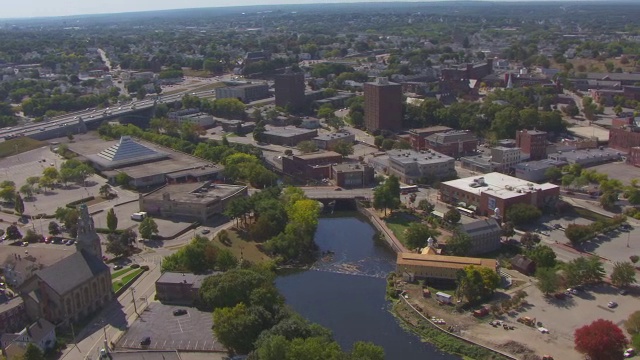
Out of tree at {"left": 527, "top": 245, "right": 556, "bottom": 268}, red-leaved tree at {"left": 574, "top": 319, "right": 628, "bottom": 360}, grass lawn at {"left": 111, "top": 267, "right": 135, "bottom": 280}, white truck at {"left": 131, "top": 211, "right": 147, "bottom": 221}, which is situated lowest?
white truck at {"left": 131, "top": 211, "right": 147, "bottom": 221}

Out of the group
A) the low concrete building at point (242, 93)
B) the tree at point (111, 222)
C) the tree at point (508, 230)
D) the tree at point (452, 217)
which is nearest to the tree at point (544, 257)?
the tree at point (508, 230)

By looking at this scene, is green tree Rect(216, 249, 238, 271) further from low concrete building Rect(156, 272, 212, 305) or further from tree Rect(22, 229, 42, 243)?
tree Rect(22, 229, 42, 243)

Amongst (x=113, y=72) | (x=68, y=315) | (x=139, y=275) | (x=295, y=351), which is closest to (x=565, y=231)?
(x=295, y=351)

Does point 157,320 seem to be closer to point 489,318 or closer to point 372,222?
point 489,318

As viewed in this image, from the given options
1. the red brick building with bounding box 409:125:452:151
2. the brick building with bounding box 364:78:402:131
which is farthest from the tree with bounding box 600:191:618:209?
the brick building with bounding box 364:78:402:131

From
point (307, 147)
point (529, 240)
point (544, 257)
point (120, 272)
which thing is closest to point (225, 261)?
point (120, 272)

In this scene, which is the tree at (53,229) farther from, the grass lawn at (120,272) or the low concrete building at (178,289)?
the low concrete building at (178,289)
